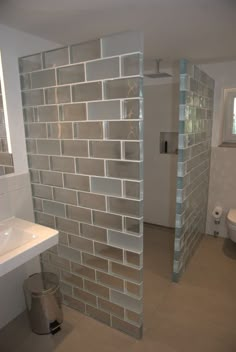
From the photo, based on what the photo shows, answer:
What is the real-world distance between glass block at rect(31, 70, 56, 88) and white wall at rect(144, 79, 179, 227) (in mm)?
1863

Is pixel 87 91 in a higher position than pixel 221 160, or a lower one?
higher

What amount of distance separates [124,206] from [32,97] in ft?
3.57

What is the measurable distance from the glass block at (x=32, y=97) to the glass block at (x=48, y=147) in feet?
0.97

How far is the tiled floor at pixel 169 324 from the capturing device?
5.78 feet

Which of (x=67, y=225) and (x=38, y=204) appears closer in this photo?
(x=67, y=225)

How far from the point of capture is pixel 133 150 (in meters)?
1.50

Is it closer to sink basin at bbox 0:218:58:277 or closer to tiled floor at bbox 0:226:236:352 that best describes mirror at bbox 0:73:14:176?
sink basin at bbox 0:218:58:277

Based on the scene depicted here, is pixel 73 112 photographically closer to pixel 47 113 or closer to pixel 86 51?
pixel 47 113

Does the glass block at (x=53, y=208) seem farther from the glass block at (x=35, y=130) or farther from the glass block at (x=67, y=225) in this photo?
the glass block at (x=35, y=130)

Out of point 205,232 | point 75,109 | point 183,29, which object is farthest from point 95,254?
point 205,232

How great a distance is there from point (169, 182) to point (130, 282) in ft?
6.24

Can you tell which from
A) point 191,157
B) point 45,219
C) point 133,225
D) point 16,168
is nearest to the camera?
point 133,225

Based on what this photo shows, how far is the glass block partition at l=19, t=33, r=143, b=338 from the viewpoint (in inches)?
58.4

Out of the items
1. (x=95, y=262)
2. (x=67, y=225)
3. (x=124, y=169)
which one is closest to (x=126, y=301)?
(x=95, y=262)
